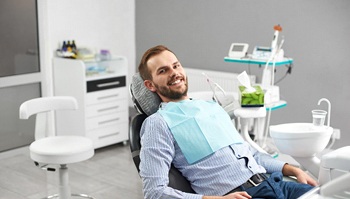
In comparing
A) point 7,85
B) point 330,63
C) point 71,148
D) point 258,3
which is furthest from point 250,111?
point 7,85

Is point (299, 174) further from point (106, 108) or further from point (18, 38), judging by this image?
point (18, 38)

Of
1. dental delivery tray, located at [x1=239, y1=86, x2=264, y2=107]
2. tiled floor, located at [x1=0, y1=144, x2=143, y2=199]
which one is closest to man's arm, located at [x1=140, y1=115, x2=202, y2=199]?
dental delivery tray, located at [x1=239, y1=86, x2=264, y2=107]

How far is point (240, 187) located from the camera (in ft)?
6.69

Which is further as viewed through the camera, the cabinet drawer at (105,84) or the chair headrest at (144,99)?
the cabinet drawer at (105,84)

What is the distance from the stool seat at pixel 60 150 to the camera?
2.90m

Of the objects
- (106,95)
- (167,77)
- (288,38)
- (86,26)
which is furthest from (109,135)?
(167,77)

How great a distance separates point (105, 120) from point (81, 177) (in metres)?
0.72

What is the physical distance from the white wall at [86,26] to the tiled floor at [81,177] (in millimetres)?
708

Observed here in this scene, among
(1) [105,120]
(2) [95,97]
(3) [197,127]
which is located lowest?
(1) [105,120]

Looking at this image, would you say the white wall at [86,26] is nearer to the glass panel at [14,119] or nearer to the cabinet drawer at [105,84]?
the glass panel at [14,119]

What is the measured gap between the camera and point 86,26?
4.62 meters

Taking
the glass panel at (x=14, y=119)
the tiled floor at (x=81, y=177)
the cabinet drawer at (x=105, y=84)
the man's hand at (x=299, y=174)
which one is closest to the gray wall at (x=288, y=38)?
the cabinet drawer at (x=105, y=84)

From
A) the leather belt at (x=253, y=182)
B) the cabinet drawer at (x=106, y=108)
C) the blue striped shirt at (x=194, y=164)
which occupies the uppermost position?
the blue striped shirt at (x=194, y=164)

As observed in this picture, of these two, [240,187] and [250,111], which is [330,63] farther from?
[240,187]
